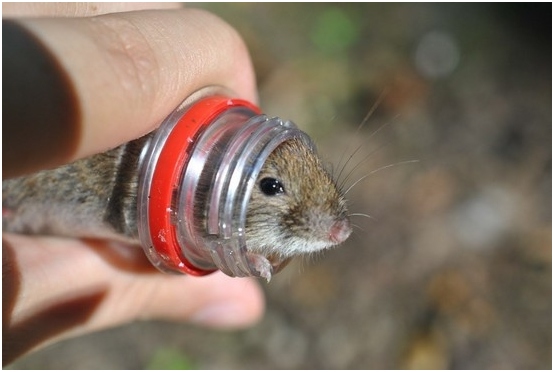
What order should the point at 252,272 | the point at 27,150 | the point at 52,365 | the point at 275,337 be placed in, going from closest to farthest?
the point at 27,150 < the point at 252,272 < the point at 52,365 < the point at 275,337

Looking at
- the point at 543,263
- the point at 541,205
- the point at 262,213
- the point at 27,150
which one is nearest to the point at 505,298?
the point at 543,263

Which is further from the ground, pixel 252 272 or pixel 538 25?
pixel 538 25

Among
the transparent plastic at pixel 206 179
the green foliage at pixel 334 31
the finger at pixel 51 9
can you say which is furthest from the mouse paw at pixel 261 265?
the green foliage at pixel 334 31

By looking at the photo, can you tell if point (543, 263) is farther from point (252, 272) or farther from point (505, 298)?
point (252, 272)

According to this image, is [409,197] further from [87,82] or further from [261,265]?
[87,82]

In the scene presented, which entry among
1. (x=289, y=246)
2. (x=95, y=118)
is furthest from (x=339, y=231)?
(x=95, y=118)

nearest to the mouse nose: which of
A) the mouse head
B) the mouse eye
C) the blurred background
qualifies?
the mouse head

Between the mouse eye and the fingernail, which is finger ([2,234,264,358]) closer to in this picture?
the fingernail
